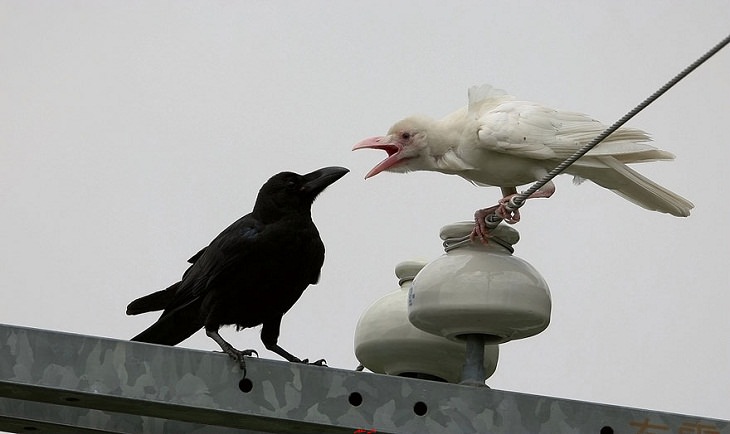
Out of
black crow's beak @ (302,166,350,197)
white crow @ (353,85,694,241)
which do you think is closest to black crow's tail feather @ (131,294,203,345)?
black crow's beak @ (302,166,350,197)

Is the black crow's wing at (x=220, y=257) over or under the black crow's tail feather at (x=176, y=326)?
over

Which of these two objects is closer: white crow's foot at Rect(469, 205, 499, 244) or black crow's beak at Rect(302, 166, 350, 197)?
white crow's foot at Rect(469, 205, 499, 244)

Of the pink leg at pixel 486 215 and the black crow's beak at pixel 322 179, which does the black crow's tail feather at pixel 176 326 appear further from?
the pink leg at pixel 486 215

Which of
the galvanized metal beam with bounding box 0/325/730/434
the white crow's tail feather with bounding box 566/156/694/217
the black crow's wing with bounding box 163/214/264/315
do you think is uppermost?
the white crow's tail feather with bounding box 566/156/694/217

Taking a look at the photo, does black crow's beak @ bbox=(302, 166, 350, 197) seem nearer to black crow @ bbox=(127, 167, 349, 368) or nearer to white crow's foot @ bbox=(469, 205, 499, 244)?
black crow @ bbox=(127, 167, 349, 368)

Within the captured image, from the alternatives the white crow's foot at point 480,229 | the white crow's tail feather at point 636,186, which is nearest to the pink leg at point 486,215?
the white crow's foot at point 480,229

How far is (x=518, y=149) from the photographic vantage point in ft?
21.3

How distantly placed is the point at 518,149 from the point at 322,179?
1.21 m

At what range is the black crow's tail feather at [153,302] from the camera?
7.38 metres

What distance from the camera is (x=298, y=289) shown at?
707cm

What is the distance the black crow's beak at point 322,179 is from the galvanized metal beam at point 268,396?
2145 mm

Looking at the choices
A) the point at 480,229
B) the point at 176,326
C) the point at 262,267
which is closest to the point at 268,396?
the point at 480,229

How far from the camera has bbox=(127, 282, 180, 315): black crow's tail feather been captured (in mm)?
7375

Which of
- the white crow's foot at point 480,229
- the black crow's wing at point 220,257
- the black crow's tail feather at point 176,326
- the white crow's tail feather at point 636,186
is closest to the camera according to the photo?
the white crow's foot at point 480,229
